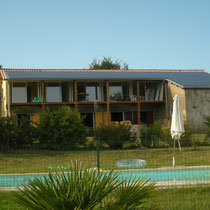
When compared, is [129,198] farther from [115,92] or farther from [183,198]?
[115,92]

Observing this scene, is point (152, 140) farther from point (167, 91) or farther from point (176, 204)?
point (167, 91)

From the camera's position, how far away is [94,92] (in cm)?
3212

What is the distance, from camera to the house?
2952cm

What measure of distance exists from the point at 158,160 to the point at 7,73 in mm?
18361

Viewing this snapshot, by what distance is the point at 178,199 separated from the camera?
792 centimetres

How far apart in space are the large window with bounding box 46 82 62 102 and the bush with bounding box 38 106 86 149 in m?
11.7

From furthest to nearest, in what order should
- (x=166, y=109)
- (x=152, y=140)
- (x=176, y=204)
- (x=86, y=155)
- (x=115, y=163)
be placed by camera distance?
(x=166, y=109), (x=152, y=140), (x=86, y=155), (x=115, y=163), (x=176, y=204)

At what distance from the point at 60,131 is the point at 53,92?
499 inches

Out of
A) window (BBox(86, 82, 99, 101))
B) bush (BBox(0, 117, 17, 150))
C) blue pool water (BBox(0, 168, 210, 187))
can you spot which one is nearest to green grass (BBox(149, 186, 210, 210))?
blue pool water (BBox(0, 168, 210, 187))

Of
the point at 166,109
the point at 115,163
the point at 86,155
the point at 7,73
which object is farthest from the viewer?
the point at 166,109

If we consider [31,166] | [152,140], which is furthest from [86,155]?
[152,140]

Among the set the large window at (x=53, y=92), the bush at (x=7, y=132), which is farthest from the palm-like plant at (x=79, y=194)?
Result: the large window at (x=53, y=92)

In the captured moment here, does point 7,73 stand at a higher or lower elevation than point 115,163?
higher

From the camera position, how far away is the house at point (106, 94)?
96.8 feet
